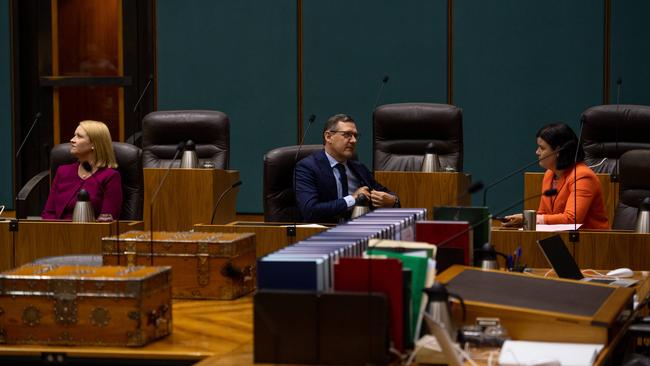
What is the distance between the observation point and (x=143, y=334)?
2.73m

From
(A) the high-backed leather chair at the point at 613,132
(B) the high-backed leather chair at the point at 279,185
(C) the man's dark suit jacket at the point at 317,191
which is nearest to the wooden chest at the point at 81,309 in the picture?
(C) the man's dark suit jacket at the point at 317,191

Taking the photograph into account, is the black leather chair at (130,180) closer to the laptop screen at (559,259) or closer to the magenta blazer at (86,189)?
the magenta blazer at (86,189)

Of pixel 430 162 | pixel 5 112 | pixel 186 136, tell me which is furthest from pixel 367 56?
pixel 5 112

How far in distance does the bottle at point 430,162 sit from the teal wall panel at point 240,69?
2038 millimetres

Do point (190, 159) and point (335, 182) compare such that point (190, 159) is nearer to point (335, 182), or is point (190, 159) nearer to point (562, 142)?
point (335, 182)

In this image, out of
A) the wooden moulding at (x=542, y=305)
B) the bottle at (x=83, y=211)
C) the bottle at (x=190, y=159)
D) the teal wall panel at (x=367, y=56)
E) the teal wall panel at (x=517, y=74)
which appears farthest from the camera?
the teal wall panel at (x=367, y=56)

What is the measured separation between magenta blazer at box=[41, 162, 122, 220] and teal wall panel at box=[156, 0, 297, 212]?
2.54 meters

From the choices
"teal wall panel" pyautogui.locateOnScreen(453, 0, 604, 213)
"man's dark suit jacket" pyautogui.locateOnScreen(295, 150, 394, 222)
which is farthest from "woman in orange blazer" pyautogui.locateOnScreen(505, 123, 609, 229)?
"teal wall panel" pyautogui.locateOnScreen(453, 0, 604, 213)

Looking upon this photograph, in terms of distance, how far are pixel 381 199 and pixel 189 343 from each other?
2674mm

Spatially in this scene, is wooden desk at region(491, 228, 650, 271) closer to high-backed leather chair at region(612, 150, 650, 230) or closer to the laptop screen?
the laptop screen

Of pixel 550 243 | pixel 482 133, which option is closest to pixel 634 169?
pixel 550 243

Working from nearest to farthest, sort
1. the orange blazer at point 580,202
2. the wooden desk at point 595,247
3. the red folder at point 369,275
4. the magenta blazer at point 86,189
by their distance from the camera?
the red folder at point 369,275
the wooden desk at point 595,247
the orange blazer at point 580,202
the magenta blazer at point 86,189

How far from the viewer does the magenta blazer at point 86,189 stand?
5527mm

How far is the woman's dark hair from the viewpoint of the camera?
17.7 feet
